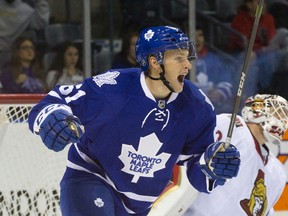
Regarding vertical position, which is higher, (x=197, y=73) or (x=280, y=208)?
(x=197, y=73)

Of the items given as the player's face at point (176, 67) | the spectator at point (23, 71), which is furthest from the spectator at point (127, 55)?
the player's face at point (176, 67)

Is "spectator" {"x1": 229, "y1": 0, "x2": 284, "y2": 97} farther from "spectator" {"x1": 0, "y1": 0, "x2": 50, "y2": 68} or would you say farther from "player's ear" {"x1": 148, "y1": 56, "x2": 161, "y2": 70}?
"player's ear" {"x1": 148, "y1": 56, "x2": 161, "y2": 70}

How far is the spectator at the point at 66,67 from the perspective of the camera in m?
5.18

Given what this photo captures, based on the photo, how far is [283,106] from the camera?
13.0 feet

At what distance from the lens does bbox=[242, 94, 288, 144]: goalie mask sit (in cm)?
387

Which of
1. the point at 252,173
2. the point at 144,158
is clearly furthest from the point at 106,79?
the point at 252,173

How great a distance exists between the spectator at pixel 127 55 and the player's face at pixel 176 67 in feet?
7.08

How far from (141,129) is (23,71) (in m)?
2.02

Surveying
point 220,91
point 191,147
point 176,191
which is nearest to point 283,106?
point 176,191

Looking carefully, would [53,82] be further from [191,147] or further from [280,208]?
[191,147]

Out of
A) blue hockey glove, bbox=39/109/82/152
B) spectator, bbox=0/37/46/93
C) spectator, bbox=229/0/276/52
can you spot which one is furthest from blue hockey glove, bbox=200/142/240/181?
spectator, bbox=229/0/276/52

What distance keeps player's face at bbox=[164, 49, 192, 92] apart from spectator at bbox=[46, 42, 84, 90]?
6.97ft

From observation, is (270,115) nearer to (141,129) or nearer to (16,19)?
(141,129)

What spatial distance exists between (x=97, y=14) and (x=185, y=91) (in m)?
2.23
